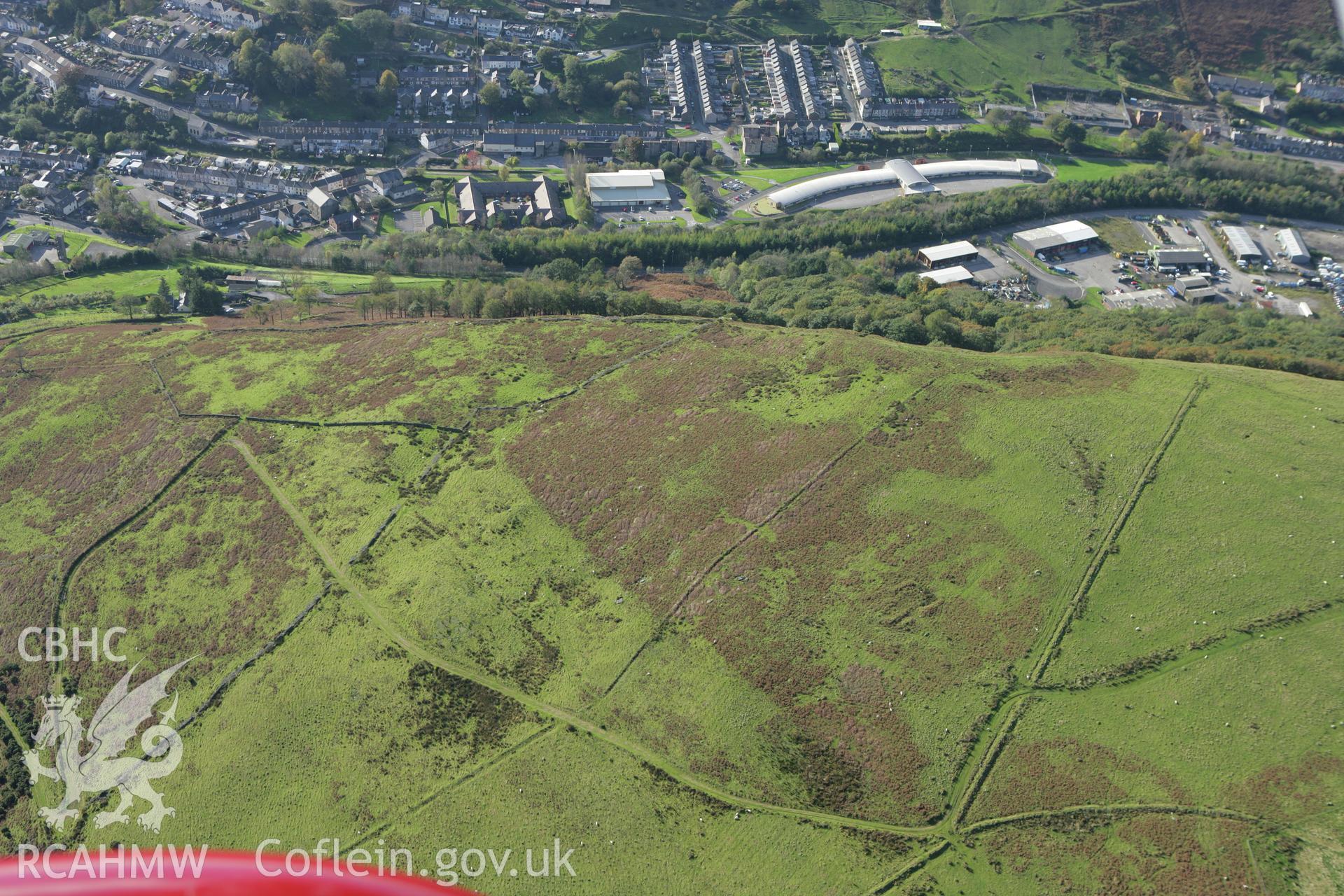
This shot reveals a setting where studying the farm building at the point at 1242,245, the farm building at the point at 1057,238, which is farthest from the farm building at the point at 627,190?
the farm building at the point at 1242,245

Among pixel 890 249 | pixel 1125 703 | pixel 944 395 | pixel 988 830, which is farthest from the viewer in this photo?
pixel 890 249

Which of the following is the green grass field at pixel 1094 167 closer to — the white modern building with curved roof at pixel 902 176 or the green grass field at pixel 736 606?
the white modern building with curved roof at pixel 902 176

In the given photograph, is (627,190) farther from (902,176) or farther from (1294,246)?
(1294,246)

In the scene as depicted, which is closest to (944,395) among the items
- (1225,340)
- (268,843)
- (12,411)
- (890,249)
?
(1225,340)

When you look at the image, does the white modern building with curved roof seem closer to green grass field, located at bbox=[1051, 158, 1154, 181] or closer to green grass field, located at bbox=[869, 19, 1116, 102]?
green grass field, located at bbox=[1051, 158, 1154, 181]

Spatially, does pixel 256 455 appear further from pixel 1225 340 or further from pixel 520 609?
pixel 1225 340

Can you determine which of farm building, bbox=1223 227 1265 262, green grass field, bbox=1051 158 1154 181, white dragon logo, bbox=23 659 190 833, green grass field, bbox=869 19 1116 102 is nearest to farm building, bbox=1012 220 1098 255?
farm building, bbox=1223 227 1265 262
